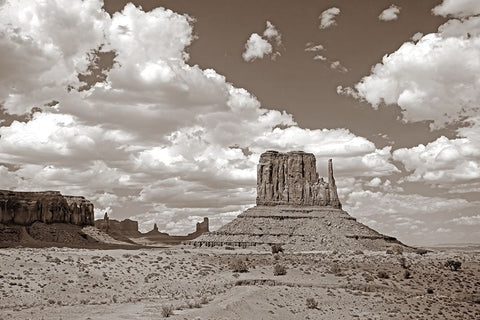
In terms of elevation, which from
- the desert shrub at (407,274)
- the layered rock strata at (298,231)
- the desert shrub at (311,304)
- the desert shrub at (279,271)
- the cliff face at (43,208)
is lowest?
the desert shrub at (311,304)

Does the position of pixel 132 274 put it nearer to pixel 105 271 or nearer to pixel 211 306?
pixel 105 271

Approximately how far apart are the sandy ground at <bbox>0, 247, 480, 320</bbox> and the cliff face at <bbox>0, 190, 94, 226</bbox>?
188ft

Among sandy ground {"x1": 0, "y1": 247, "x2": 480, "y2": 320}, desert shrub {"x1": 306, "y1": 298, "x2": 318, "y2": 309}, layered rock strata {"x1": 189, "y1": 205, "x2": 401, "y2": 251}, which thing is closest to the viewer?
sandy ground {"x1": 0, "y1": 247, "x2": 480, "y2": 320}

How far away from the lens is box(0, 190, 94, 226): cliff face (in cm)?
11396

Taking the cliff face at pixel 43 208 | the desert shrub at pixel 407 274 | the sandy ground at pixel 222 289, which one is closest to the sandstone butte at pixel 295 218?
the cliff face at pixel 43 208

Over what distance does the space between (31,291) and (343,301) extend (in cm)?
2642

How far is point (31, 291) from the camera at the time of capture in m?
45.6

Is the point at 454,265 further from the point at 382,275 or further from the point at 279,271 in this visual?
the point at 279,271

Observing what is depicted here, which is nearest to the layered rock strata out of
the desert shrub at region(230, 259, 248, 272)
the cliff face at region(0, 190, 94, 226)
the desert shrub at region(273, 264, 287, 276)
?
the cliff face at region(0, 190, 94, 226)

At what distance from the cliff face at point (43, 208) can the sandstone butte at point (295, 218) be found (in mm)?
29406

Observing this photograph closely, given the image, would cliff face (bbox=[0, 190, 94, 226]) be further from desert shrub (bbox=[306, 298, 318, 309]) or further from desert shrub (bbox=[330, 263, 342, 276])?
desert shrub (bbox=[306, 298, 318, 309])

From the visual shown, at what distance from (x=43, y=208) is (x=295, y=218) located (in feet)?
189

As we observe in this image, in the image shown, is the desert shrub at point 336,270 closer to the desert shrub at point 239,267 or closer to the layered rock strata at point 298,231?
the desert shrub at point 239,267

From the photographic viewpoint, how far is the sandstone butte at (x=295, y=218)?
10894cm
